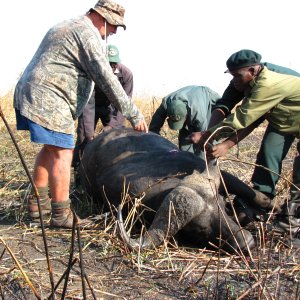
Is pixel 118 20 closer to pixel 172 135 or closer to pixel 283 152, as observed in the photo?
pixel 283 152

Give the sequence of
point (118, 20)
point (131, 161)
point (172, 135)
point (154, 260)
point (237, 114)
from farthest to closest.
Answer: point (172, 135), point (131, 161), point (118, 20), point (237, 114), point (154, 260)

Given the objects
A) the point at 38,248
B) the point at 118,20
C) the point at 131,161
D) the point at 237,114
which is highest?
the point at 118,20

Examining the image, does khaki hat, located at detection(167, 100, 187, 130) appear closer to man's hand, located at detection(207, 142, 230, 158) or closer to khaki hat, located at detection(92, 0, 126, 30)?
khaki hat, located at detection(92, 0, 126, 30)

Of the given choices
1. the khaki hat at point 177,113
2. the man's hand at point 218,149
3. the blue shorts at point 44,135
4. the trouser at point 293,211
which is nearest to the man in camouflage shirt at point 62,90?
the blue shorts at point 44,135

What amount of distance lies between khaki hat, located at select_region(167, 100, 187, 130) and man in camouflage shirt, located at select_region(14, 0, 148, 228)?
1737 millimetres

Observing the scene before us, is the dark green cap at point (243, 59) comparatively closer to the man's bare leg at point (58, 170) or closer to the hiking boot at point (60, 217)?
the man's bare leg at point (58, 170)

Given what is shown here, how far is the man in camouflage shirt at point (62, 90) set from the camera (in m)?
3.89

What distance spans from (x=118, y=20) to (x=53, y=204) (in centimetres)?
160

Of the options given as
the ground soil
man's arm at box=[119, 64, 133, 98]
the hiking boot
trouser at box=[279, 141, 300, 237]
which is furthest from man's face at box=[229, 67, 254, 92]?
man's arm at box=[119, 64, 133, 98]

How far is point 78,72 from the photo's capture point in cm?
404

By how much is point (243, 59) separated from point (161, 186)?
4.03 ft

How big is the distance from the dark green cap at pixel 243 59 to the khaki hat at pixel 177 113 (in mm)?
1696

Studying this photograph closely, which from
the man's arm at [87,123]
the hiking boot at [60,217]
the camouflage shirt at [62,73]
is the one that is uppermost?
the camouflage shirt at [62,73]

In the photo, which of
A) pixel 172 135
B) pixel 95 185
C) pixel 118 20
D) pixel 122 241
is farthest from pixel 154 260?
pixel 172 135
